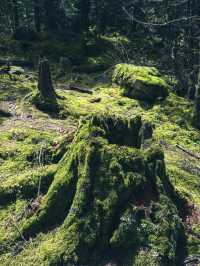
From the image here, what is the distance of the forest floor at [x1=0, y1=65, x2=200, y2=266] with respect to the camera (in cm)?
1082

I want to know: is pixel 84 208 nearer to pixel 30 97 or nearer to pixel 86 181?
pixel 86 181

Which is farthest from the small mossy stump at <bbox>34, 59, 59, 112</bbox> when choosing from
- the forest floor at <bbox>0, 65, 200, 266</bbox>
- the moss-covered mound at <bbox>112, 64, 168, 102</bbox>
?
the moss-covered mound at <bbox>112, 64, 168, 102</bbox>

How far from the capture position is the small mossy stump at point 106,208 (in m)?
9.78

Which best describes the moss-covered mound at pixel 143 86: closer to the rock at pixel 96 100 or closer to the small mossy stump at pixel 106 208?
the rock at pixel 96 100

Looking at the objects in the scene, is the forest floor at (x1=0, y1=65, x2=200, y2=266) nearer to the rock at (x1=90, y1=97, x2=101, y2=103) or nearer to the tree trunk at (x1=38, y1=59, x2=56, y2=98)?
the rock at (x1=90, y1=97, x2=101, y2=103)

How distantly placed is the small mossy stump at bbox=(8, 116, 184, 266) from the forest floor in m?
0.53

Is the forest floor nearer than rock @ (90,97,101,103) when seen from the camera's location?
Yes

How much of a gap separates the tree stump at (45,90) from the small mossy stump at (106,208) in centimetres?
775

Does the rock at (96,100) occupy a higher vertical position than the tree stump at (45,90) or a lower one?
lower

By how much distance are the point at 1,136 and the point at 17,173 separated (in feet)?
11.2

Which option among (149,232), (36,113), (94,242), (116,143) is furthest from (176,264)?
(36,113)

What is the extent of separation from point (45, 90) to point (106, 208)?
10.2 metres

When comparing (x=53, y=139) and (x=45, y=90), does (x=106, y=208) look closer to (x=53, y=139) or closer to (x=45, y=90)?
(x=53, y=139)

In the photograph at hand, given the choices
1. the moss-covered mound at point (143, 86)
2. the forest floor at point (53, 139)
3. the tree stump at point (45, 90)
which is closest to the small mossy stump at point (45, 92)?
the tree stump at point (45, 90)
